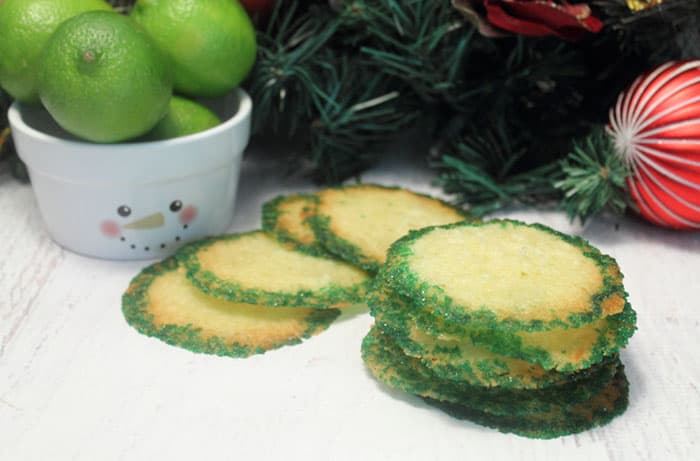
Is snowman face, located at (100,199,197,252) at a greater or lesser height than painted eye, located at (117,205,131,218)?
lesser

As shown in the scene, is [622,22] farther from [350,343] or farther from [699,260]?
[350,343]

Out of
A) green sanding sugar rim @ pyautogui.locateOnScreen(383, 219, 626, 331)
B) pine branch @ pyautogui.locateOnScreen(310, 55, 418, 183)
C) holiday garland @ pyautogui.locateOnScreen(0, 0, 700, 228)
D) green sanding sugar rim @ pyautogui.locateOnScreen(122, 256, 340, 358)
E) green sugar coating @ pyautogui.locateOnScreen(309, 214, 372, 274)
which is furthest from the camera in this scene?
pine branch @ pyautogui.locateOnScreen(310, 55, 418, 183)

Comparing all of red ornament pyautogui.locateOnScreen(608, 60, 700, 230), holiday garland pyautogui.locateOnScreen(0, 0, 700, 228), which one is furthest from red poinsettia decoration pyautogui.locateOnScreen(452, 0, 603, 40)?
red ornament pyautogui.locateOnScreen(608, 60, 700, 230)

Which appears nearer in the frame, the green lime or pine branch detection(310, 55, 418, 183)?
the green lime

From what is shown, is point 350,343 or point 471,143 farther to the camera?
point 471,143

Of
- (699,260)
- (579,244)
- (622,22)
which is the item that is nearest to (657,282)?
(699,260)

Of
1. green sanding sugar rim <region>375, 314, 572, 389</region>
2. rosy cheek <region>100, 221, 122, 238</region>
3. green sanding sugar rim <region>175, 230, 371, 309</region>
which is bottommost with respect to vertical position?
rosy cheek <region>100, 221, 122, 238</region>

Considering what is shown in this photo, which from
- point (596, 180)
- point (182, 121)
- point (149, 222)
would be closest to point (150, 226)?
point (149, 222)

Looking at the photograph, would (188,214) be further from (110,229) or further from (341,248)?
(341,248)

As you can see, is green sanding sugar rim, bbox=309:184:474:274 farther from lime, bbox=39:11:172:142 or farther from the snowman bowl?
lime, bbox=39:11:172:142
